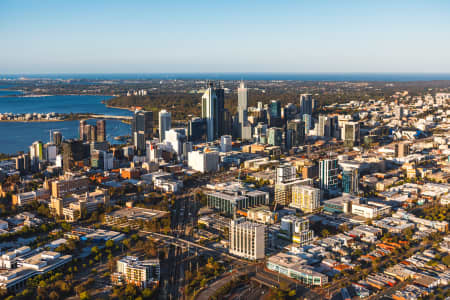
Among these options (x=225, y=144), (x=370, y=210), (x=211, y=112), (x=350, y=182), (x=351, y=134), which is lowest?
(x=370, y=210)

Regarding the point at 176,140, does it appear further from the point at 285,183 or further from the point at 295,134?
the point at 285,183

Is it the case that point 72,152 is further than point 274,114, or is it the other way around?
point 274,114

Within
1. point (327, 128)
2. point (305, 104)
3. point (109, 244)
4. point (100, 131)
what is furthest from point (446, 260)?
point (305, 104)

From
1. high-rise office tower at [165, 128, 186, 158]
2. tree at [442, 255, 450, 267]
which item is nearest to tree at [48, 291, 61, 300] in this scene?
tree at [442, 255, 450, 267]

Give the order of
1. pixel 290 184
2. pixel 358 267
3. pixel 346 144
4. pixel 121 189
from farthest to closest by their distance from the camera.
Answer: pixel 346 144, pixel 121 189, pixel 290 184, pixel 358 267

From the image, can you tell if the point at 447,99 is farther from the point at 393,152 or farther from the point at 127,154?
the point at 127,154

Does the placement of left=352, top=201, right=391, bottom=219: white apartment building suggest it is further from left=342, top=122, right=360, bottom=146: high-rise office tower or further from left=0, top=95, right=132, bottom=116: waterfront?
left=0, top=95, right=132, bottom=116: waterfront

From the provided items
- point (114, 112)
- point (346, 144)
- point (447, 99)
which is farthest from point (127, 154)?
point (447, 99)
